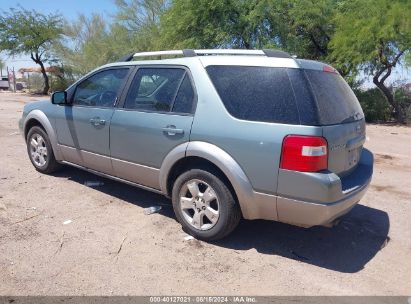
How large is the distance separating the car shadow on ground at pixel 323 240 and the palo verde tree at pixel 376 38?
10841 millimetres

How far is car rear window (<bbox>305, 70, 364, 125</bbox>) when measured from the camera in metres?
3.59

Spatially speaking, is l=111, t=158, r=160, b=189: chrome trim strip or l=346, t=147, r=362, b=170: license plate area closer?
l=346, t=147, r=362, b=170: license plate area

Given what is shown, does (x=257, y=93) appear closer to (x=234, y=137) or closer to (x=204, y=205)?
(x=234, y=137)

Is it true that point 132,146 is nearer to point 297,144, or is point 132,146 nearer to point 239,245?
point 239,245

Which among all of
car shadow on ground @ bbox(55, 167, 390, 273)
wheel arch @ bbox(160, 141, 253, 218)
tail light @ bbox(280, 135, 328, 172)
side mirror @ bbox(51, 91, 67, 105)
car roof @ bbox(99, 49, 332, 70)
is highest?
car roof @ bbox(99, 49, 332, 70)

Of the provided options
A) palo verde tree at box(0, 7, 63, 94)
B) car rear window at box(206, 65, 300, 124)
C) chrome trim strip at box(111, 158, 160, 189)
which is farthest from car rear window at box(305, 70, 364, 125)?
palo verde tree at box(0, 7, 63, 94)

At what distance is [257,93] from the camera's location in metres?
3.74

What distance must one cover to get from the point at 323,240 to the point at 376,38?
475 inches

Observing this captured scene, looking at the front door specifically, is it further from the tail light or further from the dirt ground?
the tail light

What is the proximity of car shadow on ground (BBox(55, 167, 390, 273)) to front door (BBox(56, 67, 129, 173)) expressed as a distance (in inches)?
32.2

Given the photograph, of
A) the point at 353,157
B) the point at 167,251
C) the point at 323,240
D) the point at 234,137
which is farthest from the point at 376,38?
the point at 167,251

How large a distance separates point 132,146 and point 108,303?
1.95m

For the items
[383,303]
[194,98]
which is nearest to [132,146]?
[194,98]

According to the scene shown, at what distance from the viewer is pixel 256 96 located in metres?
3.73
